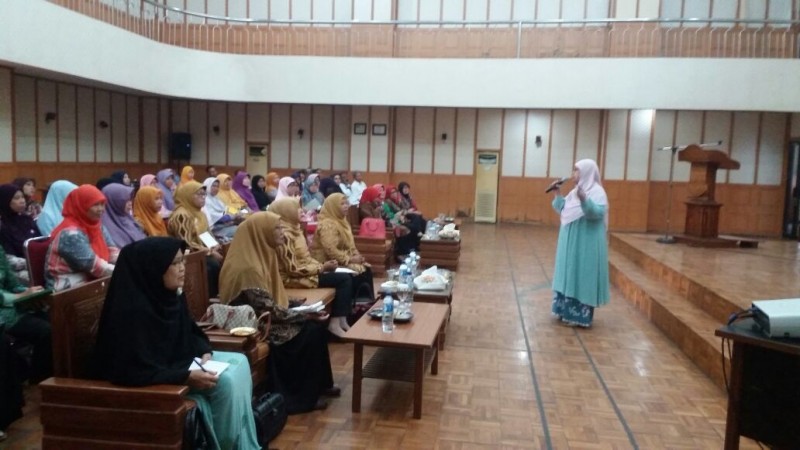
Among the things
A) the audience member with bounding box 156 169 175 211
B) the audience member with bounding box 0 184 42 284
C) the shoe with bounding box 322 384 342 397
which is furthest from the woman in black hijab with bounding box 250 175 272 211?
the shoe with bounding box 322 384 342 397

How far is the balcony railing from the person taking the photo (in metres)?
11.2

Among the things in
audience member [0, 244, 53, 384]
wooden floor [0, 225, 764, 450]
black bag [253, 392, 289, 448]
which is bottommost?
wooden floor [0, 225, 764, 450]

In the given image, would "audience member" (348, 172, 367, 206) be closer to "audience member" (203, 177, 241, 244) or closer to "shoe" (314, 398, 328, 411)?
"audience member" (203, 177, 241, 244)

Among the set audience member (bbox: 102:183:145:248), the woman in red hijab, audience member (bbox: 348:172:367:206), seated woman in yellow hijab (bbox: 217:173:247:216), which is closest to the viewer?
the woman in red hijab

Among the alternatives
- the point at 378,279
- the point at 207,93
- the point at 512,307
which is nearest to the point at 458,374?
the point at 512,307

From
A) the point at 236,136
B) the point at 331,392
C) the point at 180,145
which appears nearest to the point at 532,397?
the point at 331,392

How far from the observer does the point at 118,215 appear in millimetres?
4270

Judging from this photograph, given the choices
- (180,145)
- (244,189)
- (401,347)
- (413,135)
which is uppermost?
(413,135)

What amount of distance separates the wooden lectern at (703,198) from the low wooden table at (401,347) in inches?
223

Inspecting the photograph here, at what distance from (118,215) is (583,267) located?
3.76m

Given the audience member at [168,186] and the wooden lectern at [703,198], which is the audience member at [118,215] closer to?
the audience member at [168,186]

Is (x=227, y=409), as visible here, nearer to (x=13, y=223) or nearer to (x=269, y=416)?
(x=269, y=416)

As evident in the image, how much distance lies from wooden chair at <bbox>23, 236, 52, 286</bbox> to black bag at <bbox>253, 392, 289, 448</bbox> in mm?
1615

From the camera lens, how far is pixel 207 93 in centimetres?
1143
